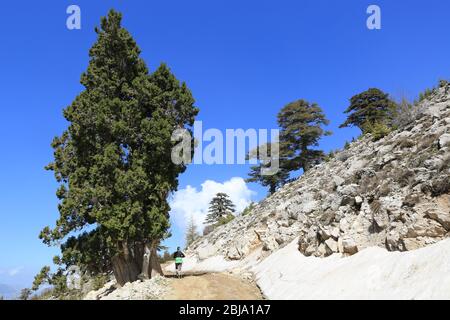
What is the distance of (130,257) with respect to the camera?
73.4 ft

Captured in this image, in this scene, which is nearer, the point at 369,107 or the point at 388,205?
the point at 388,205

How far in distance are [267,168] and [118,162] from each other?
28819mm

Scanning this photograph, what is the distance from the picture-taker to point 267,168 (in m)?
48.6

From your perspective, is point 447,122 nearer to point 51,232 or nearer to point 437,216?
point 437,216

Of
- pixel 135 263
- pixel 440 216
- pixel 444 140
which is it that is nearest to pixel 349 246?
pixel 440 216

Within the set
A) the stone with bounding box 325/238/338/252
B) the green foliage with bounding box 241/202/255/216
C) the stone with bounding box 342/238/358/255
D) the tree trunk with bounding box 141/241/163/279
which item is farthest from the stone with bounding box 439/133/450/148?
the green foliage with bounding box 241/202/255/216

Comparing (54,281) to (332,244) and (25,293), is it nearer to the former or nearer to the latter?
(25,293)

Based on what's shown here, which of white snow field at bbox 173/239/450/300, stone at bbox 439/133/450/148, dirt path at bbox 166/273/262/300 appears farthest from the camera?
dirt path at bbox 166/273/262/300

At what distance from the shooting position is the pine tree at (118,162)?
69.7 ft

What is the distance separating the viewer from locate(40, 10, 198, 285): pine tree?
21234mm

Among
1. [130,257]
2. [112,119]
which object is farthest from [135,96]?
[130,257]

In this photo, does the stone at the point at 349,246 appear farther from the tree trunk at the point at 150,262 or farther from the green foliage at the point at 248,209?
the green foliage at the point at 248,209

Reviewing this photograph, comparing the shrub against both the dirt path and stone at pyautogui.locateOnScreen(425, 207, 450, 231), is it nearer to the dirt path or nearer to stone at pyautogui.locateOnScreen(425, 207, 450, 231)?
the dirt path

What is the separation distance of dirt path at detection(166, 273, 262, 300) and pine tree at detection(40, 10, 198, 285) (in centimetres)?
385
